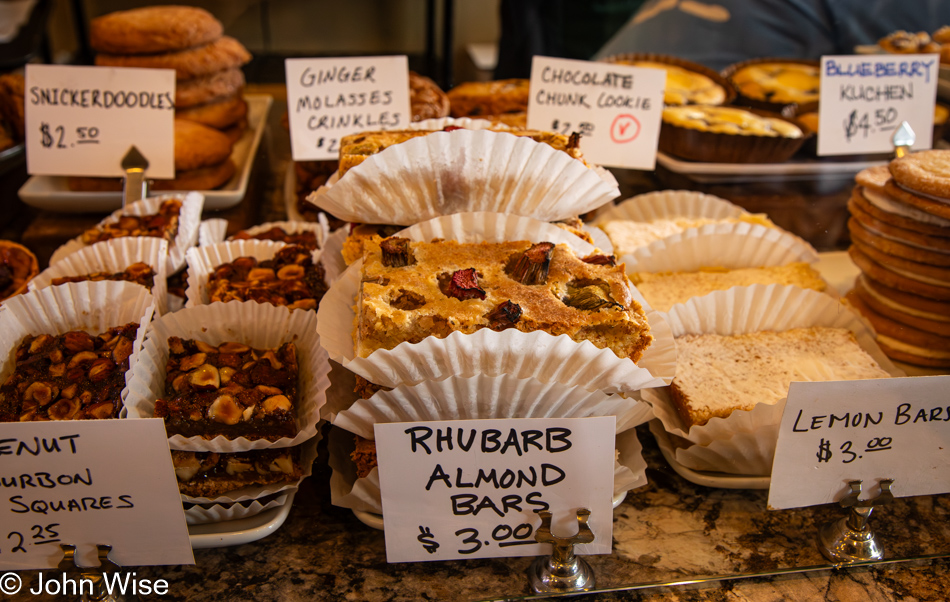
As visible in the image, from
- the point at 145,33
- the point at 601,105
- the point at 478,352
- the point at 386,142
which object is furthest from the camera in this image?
the point at 145,33

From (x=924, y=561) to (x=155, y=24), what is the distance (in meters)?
2.94

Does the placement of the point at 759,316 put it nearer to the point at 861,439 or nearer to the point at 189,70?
the point at 861,439

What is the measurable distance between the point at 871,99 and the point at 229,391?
2123mm

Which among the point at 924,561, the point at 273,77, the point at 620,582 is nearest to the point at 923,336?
the point at 924,561

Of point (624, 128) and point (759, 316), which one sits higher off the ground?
point (624, 128)

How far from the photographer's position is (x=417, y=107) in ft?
7.80

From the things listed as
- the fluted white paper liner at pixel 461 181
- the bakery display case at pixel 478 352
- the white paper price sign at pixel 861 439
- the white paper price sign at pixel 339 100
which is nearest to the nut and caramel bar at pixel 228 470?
the bakery display case at pixel 478 352

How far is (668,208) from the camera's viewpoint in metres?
2.34

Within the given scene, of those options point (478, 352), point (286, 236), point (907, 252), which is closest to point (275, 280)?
point (286, 236)

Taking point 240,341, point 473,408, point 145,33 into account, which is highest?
point 145,33

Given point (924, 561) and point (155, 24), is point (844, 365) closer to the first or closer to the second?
point (924, 561)

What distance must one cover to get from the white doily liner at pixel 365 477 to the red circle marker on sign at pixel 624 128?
106 cm

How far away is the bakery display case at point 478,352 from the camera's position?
118cm

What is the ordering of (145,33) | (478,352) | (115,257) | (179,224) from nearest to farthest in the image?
(478,352) → (115,257) → (179,224) → (145,33)
